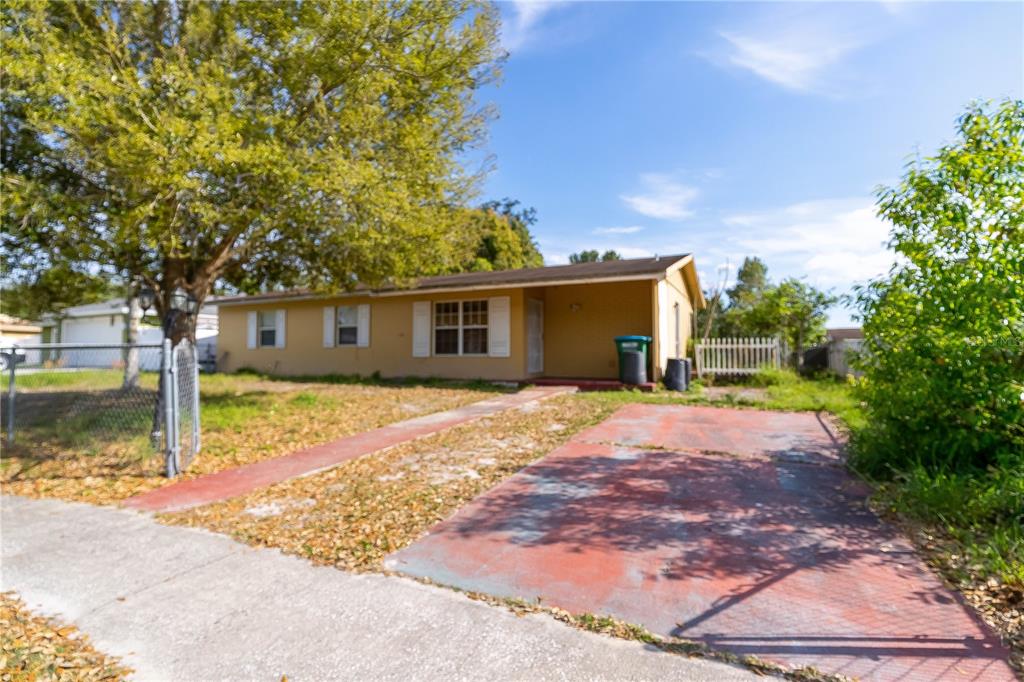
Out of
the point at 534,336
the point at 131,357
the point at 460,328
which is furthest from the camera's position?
the point at 460,328

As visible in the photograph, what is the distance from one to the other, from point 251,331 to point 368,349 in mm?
5493

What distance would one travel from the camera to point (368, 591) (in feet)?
9.62

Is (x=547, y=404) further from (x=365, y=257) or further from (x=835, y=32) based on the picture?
(x=835, y=32)

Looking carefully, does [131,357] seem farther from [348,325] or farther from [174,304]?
[174,304]

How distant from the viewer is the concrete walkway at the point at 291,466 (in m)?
4.83

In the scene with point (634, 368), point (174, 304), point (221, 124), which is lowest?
point (634, 368)

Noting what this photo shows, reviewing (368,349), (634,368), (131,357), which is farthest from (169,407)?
(368,349)

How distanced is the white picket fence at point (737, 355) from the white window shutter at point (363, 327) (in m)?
9.56

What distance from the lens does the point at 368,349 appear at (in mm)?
15539

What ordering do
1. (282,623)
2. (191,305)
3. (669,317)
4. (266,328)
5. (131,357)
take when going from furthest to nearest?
(266,328) < (669,317) < (131,357) < (191,305) < (282,623)

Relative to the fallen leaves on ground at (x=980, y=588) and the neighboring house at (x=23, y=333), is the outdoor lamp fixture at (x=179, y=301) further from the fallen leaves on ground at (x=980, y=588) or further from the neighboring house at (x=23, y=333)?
the neighboring house at (x=23, y=333)

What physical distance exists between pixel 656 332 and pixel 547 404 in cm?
376

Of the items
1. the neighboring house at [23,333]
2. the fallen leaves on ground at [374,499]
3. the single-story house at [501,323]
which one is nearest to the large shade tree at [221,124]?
the fallen leaves on ground at [374,499]

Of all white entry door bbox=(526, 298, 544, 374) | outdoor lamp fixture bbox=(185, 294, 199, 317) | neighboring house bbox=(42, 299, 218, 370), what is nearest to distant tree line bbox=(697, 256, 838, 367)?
white entry door bbox=(526, 298, 544, 374)
